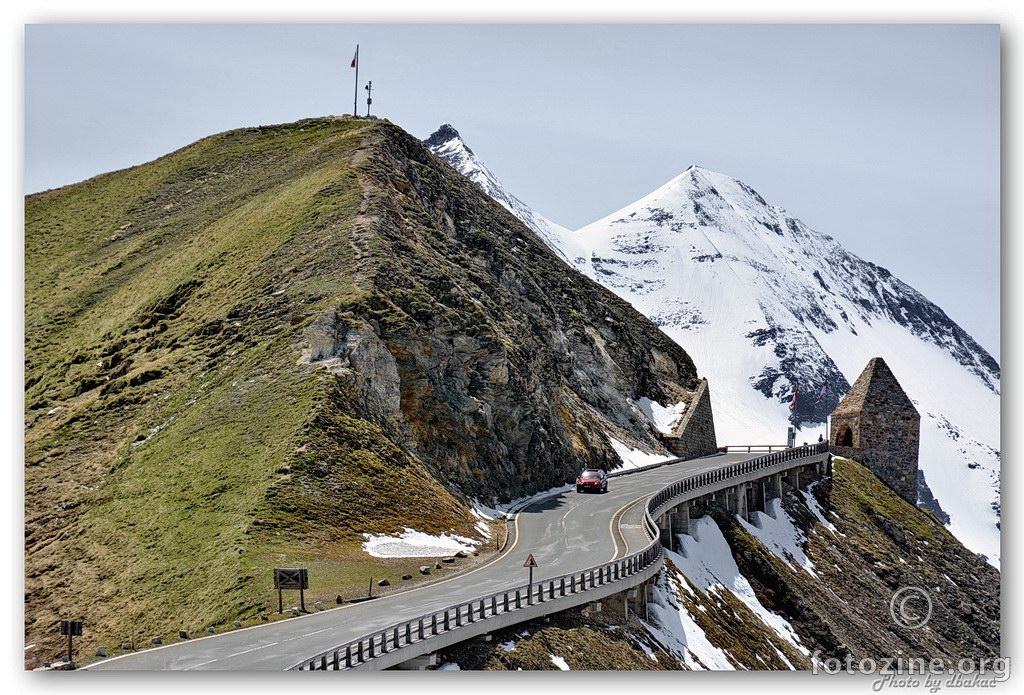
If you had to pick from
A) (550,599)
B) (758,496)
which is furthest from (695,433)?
(550,599)

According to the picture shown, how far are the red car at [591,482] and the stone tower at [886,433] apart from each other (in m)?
31.4

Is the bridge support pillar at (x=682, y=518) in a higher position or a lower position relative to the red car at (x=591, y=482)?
lower

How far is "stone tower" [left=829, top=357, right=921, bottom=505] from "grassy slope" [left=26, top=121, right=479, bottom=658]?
41793 mm

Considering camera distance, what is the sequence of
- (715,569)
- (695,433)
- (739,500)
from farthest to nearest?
1. (695,433)
2. (739,500)
3. (715,569)

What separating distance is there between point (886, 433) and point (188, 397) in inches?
2216

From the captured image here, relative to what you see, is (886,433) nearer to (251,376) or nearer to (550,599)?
(251,376)

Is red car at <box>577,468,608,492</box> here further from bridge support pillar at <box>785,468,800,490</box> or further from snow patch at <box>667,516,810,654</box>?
bridge support pillar at <box>785,468,800,490</box>

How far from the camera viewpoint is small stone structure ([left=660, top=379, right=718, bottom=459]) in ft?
310

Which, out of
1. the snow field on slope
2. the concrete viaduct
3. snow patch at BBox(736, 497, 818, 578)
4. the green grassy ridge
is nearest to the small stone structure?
the green grassy ridge

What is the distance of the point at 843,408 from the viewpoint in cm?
9231

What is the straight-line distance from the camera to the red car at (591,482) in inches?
2579

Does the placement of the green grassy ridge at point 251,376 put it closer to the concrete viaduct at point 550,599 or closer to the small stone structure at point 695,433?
the concrete viaduct at point 550,599

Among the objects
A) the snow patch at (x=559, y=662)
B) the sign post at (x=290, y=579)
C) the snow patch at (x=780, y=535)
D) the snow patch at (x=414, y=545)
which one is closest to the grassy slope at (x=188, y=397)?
the snow patch at (x=414, y=545)

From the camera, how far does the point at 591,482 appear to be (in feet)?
215
